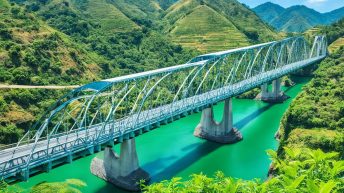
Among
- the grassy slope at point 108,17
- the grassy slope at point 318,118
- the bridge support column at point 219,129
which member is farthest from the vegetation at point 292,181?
the grassy slope at point 108,17

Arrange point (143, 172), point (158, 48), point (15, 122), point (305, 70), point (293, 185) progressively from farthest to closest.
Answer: point (305, 70), point (158, 48), point (15, 122), point (143, 172), point (293, 185)

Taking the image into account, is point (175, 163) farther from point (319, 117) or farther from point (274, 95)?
point (274, 95)

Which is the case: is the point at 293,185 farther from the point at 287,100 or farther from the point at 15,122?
the point at 287,100

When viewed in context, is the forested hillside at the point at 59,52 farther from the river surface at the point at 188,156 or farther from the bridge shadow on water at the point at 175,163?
the bridge shadow on water at the point at 175,163

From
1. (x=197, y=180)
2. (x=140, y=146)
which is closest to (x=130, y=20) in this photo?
(x=140, y=146)

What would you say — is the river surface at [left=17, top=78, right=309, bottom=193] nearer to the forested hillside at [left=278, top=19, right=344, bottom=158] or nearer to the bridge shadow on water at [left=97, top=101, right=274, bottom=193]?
the bridge shadow on water at [left=97, top=101, right=274, bottom=193]

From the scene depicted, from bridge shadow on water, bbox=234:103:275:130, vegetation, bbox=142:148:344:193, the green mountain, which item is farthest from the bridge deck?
the green mountain
